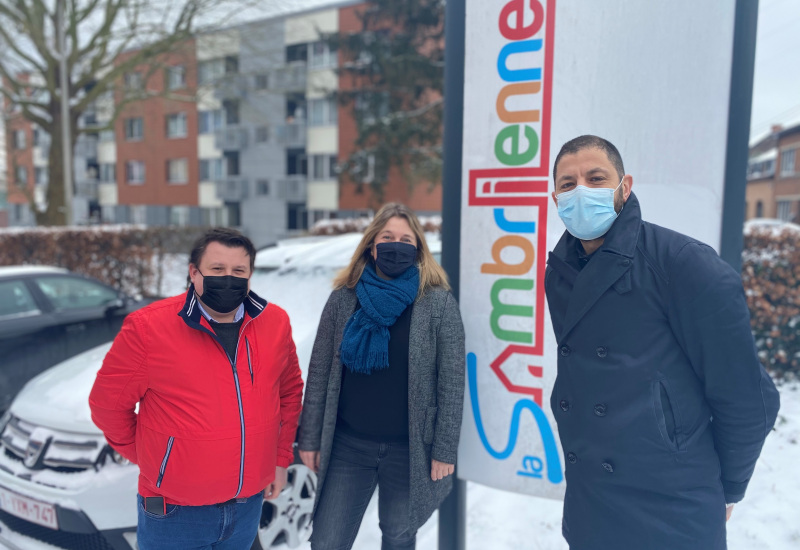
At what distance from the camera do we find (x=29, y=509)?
2.79m

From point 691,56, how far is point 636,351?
5.20 feet

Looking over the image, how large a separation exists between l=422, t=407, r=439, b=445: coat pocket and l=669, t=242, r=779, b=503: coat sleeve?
3.37 feet

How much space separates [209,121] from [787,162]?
39.9m

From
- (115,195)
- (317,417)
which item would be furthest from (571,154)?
(115,195)

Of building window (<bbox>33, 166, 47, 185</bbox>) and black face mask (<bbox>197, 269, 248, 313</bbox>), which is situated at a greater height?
building window (<bbox>33, 166, 47, 185</bbox>)

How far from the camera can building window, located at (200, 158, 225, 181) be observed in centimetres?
3145

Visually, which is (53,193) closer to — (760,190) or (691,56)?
(691,56)

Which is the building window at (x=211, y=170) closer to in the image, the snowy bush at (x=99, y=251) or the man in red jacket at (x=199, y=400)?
the snowy bush at (x=99, y=251)

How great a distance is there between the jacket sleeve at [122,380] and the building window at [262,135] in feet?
94.1

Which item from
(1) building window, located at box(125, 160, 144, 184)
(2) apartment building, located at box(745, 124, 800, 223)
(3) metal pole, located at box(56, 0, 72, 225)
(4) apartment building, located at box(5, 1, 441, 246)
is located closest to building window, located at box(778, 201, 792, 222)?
(2) apartment building, located at box(745, 124, 800, 223)

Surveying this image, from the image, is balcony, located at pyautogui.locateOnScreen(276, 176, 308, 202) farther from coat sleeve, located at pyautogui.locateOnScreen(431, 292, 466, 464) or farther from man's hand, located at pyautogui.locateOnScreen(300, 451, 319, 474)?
coat sleeve, located at pyautogui.locateOnScreen(431, 292, 466, 464)

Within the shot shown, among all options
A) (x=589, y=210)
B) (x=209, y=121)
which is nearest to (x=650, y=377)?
(x=589, y=210)

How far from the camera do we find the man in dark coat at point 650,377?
1.46 m

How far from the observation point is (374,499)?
359 centimetres
